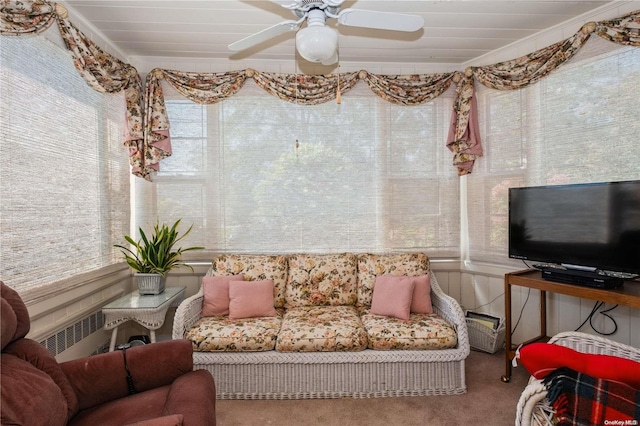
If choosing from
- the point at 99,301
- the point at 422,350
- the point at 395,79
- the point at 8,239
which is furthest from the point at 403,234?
the point at 8,239

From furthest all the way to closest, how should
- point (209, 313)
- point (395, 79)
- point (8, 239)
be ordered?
point (395, 79)
point (209, 313)
point (8, 239)

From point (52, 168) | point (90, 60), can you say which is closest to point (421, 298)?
point (52, 168)

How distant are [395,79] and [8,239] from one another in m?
3.07

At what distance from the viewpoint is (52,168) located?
7.23 ft

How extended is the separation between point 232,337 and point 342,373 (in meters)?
0.79

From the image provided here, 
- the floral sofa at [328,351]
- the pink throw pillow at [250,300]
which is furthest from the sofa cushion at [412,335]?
the pink throw pillow at [250,300]

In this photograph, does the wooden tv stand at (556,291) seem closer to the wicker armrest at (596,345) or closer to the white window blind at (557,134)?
the wicker armrest at (596,345)

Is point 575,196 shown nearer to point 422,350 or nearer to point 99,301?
point 422,350

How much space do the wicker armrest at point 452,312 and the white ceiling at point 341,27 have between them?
6.66 ft

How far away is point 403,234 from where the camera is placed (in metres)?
3.33

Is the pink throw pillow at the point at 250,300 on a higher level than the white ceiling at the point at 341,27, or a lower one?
lower

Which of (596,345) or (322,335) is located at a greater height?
(596,345)

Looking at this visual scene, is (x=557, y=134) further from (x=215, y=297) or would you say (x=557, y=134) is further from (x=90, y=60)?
(x=90, y=60)

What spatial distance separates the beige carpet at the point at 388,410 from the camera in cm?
211
